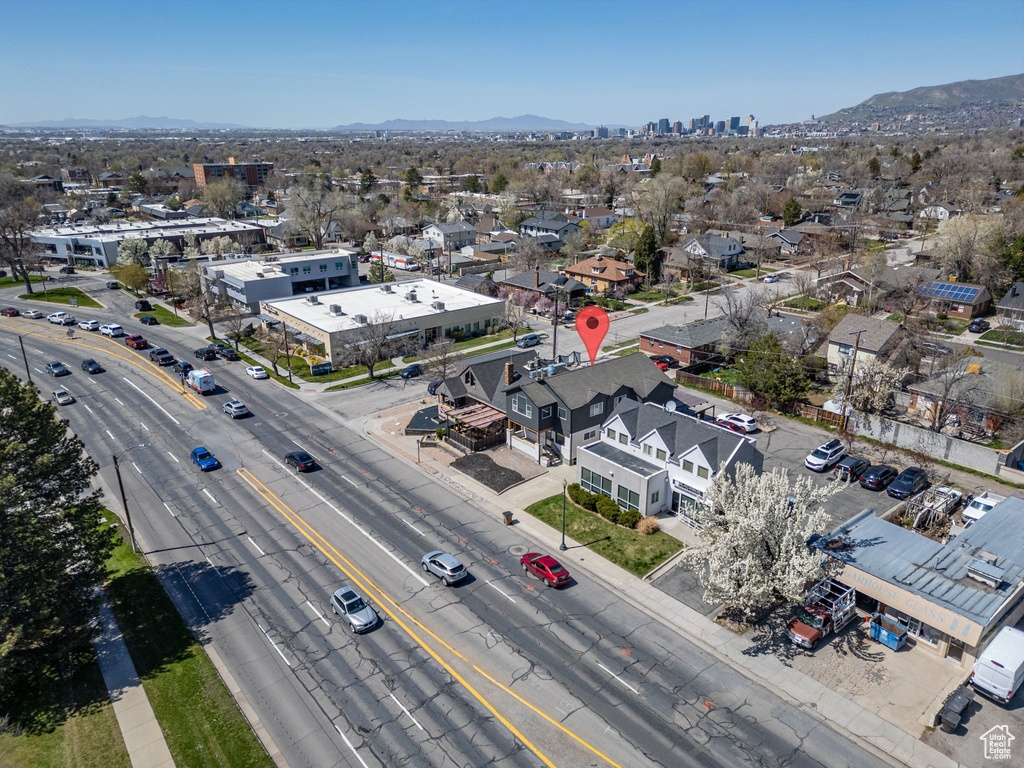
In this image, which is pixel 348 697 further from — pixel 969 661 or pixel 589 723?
pixel 969 661

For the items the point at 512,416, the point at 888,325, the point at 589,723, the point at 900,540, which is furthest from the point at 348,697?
the point at 888,325

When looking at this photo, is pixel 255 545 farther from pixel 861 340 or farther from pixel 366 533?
pixel 861 340

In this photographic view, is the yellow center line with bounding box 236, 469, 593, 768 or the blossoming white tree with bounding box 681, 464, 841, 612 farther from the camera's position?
the blossoming white tree with bounding box 681, 464, 841, 612

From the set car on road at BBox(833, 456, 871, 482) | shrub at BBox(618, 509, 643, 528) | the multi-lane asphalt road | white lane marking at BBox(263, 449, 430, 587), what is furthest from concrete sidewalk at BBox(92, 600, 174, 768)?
car on road at BBox(833, 456, 871, 482)

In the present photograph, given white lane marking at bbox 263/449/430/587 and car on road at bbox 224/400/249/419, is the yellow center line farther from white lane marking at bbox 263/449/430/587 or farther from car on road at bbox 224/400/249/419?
car on road at bbox 224/400/249/419

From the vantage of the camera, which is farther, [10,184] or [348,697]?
[10,184]

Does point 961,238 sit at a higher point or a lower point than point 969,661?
higher
